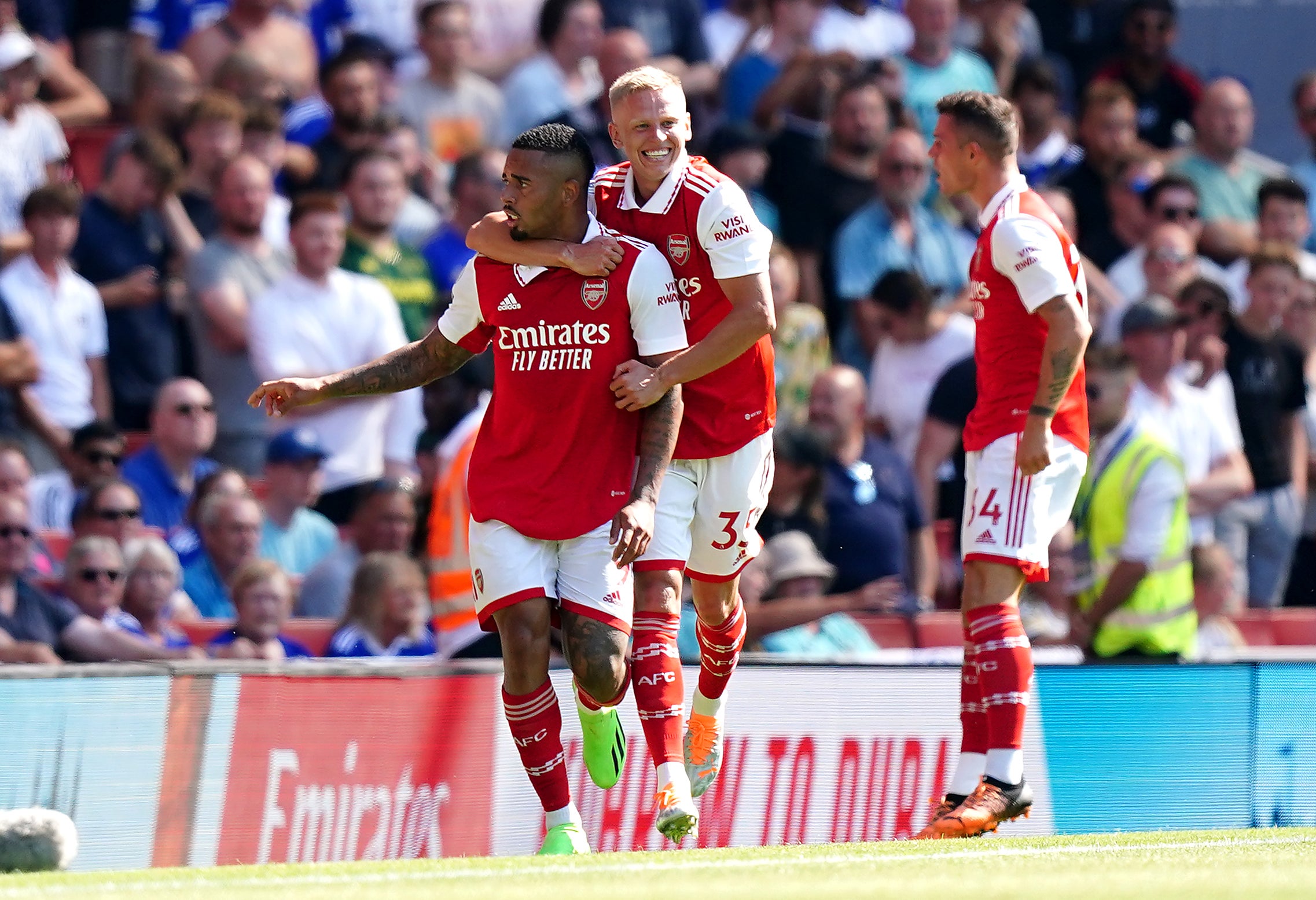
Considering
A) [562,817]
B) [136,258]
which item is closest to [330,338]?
[136,258]

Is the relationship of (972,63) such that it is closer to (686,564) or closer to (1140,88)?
(1140,88)

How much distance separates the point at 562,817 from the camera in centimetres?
668

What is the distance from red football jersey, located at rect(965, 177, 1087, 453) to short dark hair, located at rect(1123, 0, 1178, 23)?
28.6 ft

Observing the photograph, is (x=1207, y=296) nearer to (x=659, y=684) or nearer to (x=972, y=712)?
(x=972, y=712)

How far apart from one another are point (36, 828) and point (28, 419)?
486cm

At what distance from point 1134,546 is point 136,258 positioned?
576 cm

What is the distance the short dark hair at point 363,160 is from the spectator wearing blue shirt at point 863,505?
2.92 m

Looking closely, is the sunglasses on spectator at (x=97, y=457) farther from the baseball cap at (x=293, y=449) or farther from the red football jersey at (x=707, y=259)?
the red football jersey at (x=707, y=259)

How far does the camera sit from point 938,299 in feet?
41.5

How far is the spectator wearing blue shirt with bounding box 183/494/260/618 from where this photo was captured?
9820mm

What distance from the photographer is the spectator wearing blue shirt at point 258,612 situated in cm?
905

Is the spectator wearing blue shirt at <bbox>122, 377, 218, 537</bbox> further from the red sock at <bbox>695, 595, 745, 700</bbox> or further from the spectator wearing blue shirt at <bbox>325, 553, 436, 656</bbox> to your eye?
the red sock at <bbox>695, 595, 745, 700</bbox>

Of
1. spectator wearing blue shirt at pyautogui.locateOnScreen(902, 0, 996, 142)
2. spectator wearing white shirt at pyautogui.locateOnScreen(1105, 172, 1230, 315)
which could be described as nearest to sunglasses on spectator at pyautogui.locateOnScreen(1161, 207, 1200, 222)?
spectator wearing white shirt at pyautogui.locateOnScreen(1105, 172, 1230, 315)

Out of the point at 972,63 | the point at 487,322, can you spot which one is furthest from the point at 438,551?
the point at 972,63
